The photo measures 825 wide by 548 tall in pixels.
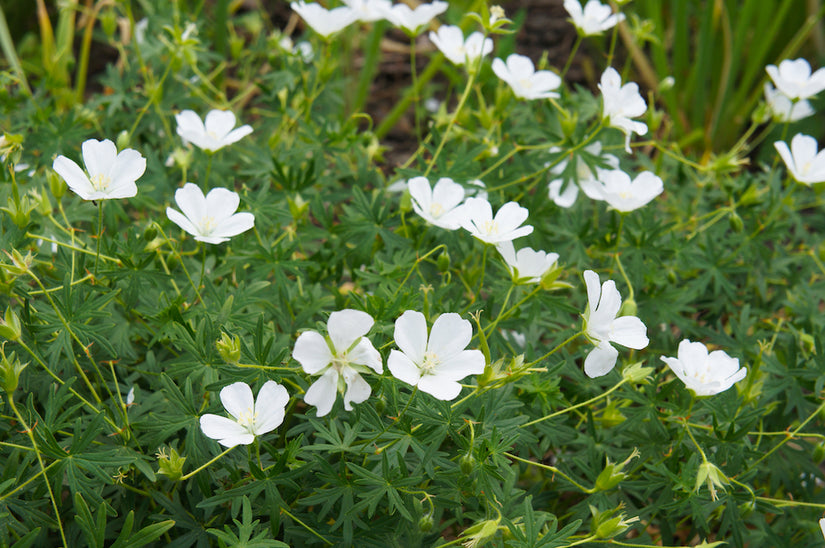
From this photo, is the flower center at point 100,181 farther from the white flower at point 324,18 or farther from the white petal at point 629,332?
the white petal at point 629,332

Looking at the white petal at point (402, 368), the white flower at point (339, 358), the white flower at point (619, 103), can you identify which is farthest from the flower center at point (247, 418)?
the white flower at point (619, 103)

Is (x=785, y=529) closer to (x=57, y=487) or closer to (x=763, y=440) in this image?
(x=763, y=440)

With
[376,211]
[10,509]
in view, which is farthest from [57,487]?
[376,211]

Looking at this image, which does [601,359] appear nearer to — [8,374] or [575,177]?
[575,177]

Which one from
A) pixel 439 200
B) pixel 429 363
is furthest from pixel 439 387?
pixel 439 200

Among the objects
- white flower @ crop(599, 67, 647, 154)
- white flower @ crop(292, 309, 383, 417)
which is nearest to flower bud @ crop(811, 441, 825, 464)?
white flower @ crop(599, 67, 647, 154)

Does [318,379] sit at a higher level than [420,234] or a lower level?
higher

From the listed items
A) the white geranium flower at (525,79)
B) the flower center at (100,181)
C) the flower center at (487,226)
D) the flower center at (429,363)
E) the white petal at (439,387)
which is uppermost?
the flower center at (100,181)
